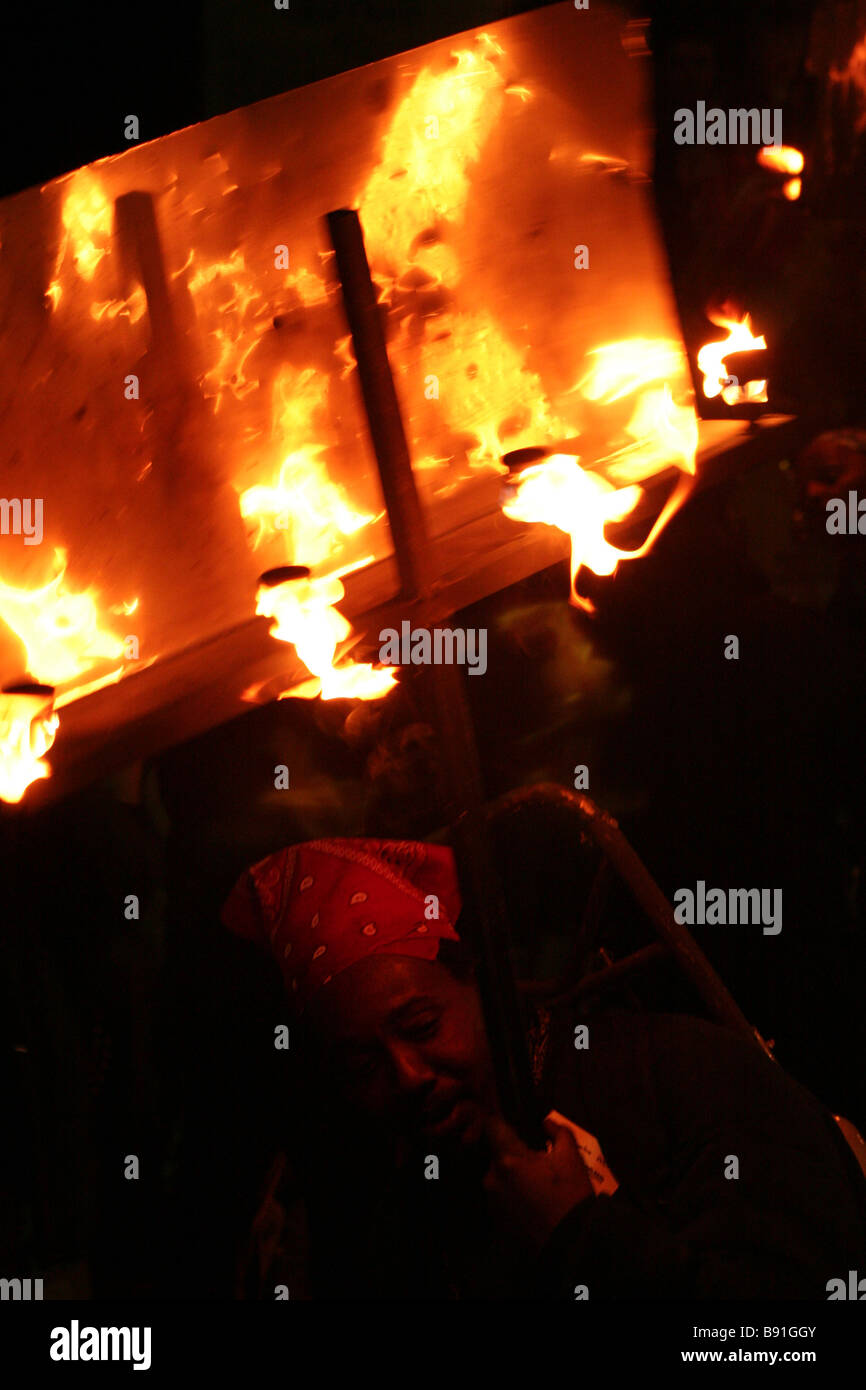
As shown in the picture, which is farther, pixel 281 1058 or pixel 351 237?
pixel 281 1058

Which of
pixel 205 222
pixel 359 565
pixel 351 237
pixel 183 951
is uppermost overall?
pixel 205 222

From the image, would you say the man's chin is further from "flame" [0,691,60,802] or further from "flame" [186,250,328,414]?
"flame" [186,250,328,414]

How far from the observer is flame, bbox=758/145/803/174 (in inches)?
142

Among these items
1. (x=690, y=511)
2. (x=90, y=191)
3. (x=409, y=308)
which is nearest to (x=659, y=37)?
(x=409, y=308)

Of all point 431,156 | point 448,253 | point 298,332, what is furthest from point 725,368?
point 298,332

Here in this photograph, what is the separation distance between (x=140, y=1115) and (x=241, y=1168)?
0.38 m

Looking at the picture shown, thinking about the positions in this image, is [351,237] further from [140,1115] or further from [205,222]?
[140,1115]

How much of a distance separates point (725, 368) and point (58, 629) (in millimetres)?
2306

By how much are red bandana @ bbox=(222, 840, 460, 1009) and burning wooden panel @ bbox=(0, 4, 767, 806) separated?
32.3 inches

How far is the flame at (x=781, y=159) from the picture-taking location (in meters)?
3.62

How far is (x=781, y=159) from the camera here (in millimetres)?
3631

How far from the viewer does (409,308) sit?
3.58 meters

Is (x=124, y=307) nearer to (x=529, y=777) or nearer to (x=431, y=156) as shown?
(x=431, y=156)

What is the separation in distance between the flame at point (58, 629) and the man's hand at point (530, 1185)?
6.20ft
